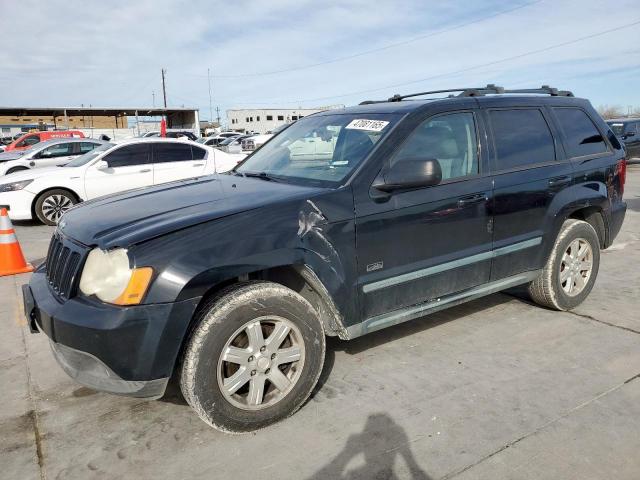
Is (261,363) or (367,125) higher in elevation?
(367,125)

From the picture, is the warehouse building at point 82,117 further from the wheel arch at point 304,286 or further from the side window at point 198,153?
the wheel arch at point 304,286

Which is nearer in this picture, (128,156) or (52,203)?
(52,203)

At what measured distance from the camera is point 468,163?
12.1ft

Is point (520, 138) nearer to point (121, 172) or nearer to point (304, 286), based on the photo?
point (304, 286)

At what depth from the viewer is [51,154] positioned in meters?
13.5

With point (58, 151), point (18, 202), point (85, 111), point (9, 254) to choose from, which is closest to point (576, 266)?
point (9, 254)

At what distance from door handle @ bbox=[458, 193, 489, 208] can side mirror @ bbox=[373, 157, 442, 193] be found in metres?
0.44

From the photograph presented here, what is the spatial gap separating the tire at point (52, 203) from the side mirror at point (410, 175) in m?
7.79

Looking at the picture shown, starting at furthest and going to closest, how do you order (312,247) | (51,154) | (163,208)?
(51,154) < (163,208) < (312,247)

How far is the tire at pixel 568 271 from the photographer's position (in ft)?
14.1

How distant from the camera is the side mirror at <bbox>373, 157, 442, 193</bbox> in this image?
3.13 meters

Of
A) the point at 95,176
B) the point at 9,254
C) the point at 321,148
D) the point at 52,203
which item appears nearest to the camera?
the point at 321,148

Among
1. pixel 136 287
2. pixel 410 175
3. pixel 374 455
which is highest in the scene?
pixel 410 175

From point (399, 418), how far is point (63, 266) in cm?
206
